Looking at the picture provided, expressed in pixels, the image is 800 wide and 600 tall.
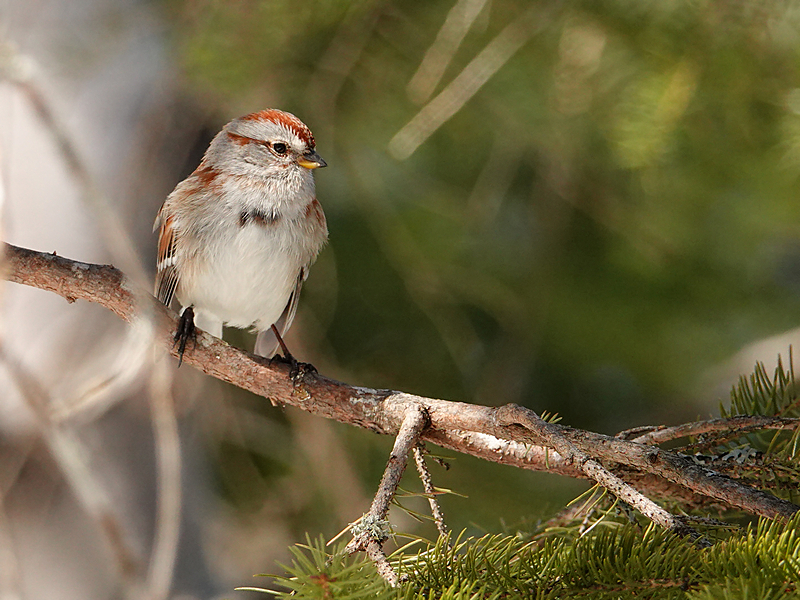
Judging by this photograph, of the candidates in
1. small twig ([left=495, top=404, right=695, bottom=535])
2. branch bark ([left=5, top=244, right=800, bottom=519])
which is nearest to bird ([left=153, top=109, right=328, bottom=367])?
branch bark ([left=5, top=244, right=800, bottom=519])

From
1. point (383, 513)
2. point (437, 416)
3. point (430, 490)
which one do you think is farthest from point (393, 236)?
point (383, 513)

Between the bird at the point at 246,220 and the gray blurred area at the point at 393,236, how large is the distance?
0.52 ft

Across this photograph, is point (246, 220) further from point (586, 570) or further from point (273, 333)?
point (586, 570)

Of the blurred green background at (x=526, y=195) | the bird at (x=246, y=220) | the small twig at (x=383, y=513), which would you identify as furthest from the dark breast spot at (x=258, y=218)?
the small twig at (x=383, y=513)

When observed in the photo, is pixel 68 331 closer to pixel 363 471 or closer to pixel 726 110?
pixel 363 471

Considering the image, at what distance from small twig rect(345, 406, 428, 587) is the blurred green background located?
0.93 meters

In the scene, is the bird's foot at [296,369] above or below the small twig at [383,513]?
above

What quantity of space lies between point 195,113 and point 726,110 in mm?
1417

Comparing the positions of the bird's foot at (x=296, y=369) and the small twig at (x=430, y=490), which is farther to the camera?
the bird's foot at (x=296, y=369)

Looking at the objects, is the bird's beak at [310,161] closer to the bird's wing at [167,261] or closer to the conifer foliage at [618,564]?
→ the bird's wing at [167,261]

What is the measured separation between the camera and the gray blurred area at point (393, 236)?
5.82 feet


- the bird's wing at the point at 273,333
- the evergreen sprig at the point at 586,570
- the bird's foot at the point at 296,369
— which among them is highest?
the bird's wing at the point at 273,333

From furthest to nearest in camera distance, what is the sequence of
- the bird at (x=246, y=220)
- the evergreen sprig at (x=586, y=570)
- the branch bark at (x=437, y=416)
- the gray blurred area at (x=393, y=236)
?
the gray blurred area at (x=393, y=236)
the bird at (x=246, y=220)
the branch bark at (x=437, y=416)
the evergreen sprig at (x=586, y=570)

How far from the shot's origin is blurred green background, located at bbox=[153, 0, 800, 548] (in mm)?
1820
